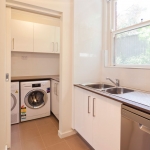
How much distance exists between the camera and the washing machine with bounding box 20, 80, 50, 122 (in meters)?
2.45

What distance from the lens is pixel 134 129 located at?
3.22ft

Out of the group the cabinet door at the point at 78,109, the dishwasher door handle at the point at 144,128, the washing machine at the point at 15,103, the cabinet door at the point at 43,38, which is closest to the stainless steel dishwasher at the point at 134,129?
the dishwasher door handle at the point at 144,128

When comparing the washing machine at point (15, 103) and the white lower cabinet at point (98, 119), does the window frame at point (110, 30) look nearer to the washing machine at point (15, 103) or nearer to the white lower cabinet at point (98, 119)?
the white lower cabinet at point (98, 119)

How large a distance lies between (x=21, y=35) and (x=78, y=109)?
2027 mm

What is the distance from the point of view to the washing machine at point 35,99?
245 centimetres

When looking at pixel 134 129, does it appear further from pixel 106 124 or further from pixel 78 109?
pixel 78 109

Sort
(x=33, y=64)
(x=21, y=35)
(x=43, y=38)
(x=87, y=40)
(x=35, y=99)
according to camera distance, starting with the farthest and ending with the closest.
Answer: (x=33, y=64) → (x=43, y=38) → (x=35, y=99) → (x=21, y=35) → (x=87, y=40)

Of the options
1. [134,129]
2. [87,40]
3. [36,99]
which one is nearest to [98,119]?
[134,129]

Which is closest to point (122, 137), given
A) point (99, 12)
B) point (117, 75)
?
point (117, 75)

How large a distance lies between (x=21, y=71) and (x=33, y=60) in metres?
0.41

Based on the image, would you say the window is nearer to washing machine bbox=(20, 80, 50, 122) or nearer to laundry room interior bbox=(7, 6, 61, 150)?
laundry room interior bbox=(7, 6, 61, 150)

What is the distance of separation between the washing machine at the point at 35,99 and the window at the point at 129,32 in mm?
1610

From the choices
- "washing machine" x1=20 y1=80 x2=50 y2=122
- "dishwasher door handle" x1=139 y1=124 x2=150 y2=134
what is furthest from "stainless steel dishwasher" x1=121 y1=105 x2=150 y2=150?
"washing machine" x1=20 y1=80 x2=50 y2=122

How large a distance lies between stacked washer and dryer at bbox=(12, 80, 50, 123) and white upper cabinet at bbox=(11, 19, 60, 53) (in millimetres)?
806
